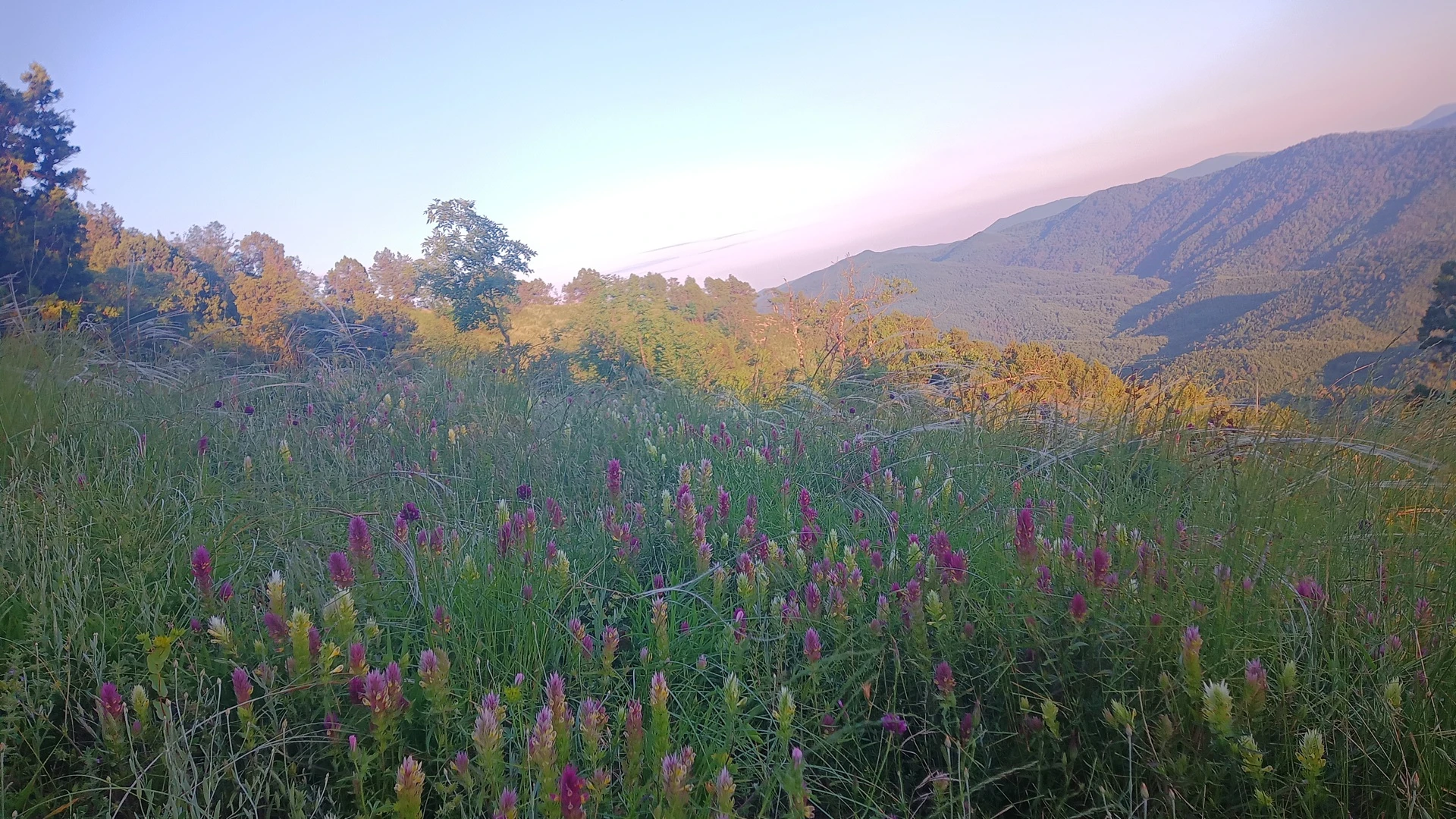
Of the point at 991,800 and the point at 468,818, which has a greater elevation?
the point at 468,818

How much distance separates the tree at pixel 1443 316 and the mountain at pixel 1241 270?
0.18 meters

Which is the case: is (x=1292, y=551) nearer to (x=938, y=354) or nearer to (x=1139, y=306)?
(x=938, y=354)

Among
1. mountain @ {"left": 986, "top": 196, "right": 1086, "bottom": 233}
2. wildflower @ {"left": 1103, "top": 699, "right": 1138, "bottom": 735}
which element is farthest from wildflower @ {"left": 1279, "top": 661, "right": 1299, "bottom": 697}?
mountain @ {"left": 986, "top": 196, "right": 1086, "bottom": 233}

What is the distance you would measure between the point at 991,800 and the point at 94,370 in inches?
228

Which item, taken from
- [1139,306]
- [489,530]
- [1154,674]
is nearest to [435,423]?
[489,530]

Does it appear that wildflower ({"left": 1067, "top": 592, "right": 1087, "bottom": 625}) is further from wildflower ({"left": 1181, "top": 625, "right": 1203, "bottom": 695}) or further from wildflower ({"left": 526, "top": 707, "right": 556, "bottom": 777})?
wildflower ({"left": 526, "top": 707, "right": 556, "bottom": 777})

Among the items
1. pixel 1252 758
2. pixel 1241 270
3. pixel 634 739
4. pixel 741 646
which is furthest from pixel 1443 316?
pixel 634 739

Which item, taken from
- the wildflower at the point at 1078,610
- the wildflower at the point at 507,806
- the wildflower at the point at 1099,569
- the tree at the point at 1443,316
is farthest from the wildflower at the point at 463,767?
the tree at the point at 1443,316

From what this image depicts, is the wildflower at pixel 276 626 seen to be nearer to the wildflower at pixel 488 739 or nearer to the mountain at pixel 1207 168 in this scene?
the wildflower at pixel 488 739

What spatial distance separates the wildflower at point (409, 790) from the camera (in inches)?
44.3

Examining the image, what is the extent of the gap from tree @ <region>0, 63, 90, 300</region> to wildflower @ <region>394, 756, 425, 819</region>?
855 centimetres

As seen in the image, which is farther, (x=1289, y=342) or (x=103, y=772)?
(x=1289, y=342)

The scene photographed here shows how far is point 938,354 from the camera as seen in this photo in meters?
7.71

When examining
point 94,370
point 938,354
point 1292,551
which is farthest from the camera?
point 938,354
